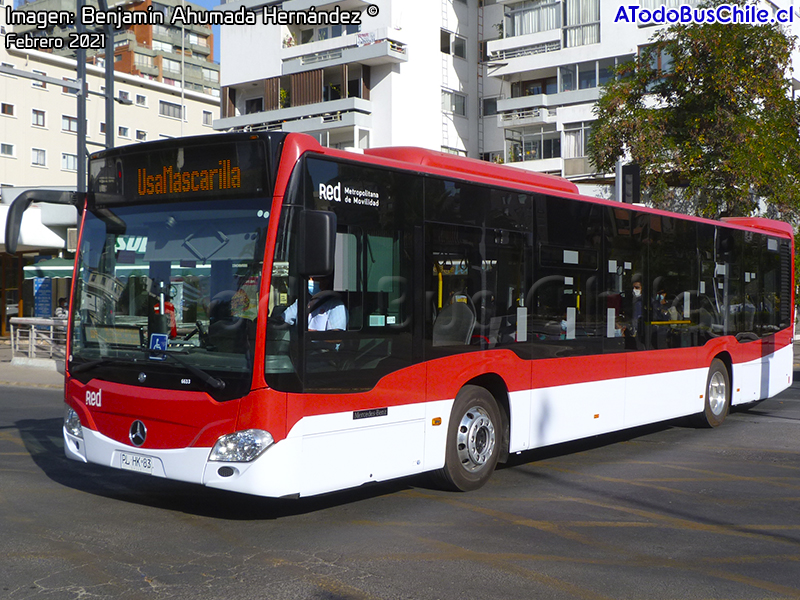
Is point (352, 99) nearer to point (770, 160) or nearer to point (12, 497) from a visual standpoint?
point (770, 160)

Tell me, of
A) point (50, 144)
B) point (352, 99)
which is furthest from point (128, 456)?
point (50, 144)

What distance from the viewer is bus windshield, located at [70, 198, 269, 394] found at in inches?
267

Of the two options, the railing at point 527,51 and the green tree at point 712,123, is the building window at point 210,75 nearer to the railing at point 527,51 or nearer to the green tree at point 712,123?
the railing at point 527,51

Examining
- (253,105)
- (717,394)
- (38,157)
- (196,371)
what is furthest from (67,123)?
(196,371)

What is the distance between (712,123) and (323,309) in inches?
822

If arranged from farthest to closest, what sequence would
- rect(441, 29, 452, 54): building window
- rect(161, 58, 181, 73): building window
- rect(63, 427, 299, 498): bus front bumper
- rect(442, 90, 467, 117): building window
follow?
rect(161, 58, 181, 73): building window
rect(441, 29, 452, 54): building window
rect(442, 90, 467, 117): building window
rect(63, 427, 299, 498): bus front bumper

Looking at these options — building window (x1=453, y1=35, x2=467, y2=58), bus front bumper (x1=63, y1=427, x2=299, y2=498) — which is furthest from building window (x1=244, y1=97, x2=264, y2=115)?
bus front bumper (x1=63, y1=427, x2=299, y2=498)

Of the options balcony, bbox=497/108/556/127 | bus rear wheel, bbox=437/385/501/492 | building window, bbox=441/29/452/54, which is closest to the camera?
bus rear wheel, bbox=437/385/501/492

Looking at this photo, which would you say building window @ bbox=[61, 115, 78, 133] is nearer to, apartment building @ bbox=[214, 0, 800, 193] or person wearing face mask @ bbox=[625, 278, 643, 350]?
apartment building @ bbox=[214, 0, 800, 193]

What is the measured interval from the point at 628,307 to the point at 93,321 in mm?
6132

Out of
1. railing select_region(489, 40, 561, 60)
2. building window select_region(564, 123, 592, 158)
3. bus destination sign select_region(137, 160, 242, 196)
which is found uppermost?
railing select_region(489, 40, 561, 60)

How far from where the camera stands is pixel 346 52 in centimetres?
4338

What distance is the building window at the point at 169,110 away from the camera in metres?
74.3

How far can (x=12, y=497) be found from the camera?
8.02 m
